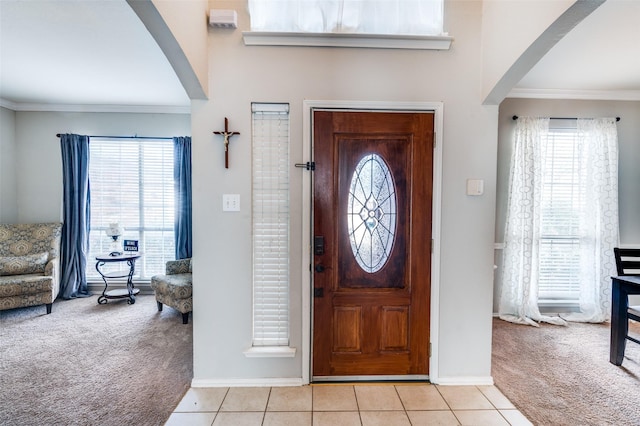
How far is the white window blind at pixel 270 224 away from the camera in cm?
216

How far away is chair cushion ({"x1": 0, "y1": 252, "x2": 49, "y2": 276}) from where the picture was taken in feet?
11.8

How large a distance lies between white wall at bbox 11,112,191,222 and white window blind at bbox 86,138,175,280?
0.90ft

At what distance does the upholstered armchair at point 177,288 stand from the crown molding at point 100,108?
2.19 meters

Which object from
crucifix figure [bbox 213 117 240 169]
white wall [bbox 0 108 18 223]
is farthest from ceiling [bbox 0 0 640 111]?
crucifix figure [bbox 213 117 240 169]

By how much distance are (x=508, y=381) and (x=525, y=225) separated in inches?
72.0

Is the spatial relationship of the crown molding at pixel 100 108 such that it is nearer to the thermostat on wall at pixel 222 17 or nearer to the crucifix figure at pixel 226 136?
the thermostat on wall at pixel 222 17

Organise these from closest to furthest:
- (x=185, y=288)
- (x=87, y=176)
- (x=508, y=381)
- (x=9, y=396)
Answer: (x=9, y=396), (x=508, y=381), (x=185, y=288), (x=87, y=176)

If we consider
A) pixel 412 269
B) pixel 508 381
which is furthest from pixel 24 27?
pixel 508 381

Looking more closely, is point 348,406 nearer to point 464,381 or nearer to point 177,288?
point 464,381

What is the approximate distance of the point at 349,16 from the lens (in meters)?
2.07

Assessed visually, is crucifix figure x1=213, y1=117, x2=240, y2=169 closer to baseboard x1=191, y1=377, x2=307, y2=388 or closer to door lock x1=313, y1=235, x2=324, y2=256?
door lock x1=313, y1=235, x2=324, y2=256

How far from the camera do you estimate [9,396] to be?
2.10 meters

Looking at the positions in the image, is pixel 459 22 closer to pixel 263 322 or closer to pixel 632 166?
pixel 263 322

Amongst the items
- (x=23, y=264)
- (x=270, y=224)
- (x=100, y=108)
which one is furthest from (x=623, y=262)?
(x=23, y=264)
